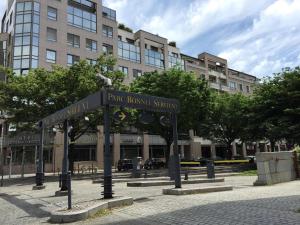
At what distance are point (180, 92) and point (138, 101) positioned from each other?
23.1m

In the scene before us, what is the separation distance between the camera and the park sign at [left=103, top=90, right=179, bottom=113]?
442 inches

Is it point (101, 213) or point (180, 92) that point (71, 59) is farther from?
point (101, 213)

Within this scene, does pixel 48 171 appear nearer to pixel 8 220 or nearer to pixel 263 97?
pixel 263 97

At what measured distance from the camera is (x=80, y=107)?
40.9 ft

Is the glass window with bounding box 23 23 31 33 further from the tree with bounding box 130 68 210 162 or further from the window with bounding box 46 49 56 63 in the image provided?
the tree with bounding box 130 68 210 162

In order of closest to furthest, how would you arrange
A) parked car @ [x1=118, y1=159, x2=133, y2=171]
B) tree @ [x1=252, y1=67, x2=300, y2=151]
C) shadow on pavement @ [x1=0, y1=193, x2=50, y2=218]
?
1. shadow on pavement @ [x1=0, y1=193, x2=50, y2=218]
2. tree @ [x1=252, y1=67, x2=300, y2=151]
3. parked car @ [x1=118, y1=159, x2=133, y2=171]

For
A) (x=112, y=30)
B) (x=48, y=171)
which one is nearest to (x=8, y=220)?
(x=48, y=171)

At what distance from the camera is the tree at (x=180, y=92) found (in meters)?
34.8

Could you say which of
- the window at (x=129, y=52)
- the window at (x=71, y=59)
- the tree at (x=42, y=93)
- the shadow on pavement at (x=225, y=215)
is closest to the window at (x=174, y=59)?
the window at (x=129, y=52)

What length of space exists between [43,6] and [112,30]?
10.6 m

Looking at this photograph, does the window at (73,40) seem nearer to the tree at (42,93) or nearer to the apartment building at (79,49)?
the apartment building at (79,49)

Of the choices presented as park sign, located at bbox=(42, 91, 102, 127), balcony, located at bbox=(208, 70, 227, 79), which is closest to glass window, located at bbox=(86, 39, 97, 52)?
balcony, located at bbox=(208, 70, 227, 79)

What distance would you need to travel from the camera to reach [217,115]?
44.7 m

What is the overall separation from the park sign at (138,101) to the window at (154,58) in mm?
42488
